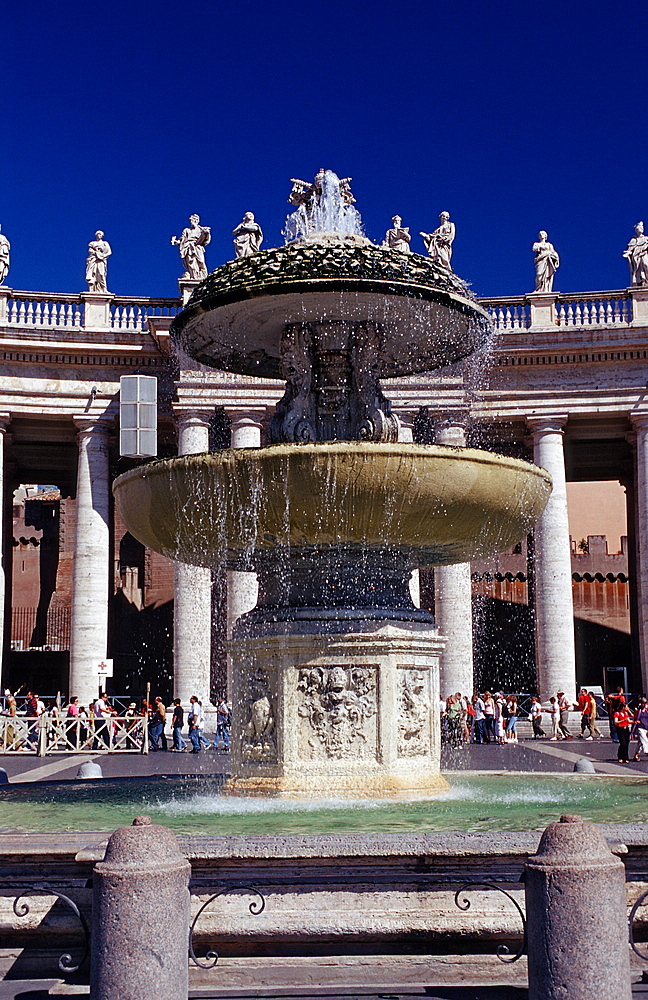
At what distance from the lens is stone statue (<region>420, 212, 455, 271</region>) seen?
3578 centimetres

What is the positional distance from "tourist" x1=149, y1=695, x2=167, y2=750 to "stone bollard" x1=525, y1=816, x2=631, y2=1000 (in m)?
25.2

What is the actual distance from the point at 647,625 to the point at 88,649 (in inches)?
646

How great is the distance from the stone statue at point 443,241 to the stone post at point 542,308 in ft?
9.45

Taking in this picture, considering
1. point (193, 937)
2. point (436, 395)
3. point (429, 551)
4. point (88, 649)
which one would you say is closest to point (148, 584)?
point (88, 649)

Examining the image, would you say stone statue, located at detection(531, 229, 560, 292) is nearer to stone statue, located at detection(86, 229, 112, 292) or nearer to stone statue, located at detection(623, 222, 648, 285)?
stone statue, located at detection(623, 222, 648, 285)

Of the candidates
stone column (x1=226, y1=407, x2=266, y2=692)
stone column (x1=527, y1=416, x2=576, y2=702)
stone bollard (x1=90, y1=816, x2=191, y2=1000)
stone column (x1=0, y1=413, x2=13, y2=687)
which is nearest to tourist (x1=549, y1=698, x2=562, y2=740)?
stone column (x1=527, y1=416, x2=576, y2=702)

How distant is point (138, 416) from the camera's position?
1157 inches

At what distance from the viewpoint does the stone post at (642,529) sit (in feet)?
114

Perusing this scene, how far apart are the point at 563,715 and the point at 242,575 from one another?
32.1 feet

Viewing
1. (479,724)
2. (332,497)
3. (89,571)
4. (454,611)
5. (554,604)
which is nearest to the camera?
(332,497)

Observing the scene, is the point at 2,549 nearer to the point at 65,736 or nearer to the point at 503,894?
the point at 65,736

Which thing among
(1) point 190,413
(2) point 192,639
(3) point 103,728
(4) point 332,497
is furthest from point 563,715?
(4) point 332,497

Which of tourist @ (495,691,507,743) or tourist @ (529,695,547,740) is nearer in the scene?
tourist @ (495,691,507,743)

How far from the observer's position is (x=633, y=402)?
35.2 metres
